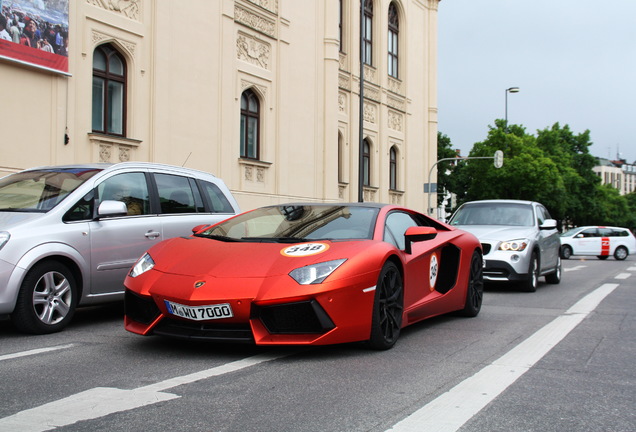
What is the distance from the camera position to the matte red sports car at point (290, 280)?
16.9 feet

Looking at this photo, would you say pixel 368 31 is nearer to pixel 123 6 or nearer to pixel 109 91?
pixel 123 6

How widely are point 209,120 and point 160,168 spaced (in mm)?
13213

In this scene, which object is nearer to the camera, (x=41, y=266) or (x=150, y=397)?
(x=150, y=397)

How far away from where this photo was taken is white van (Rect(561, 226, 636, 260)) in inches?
1334

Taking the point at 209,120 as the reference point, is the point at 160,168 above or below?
below

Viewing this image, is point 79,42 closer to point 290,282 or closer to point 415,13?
point 290,282

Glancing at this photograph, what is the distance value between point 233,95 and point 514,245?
1264cm

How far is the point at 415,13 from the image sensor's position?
37.6 meters

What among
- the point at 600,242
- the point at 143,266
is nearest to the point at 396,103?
the point at 600,242

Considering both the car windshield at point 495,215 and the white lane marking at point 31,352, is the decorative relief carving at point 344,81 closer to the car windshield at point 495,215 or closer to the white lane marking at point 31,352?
the car windshield at point 495,215

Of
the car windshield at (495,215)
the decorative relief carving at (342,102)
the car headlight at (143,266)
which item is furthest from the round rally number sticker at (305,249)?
the decorative relief carving at (342,102)

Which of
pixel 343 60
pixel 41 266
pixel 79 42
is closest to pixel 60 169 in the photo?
pixel 41 266

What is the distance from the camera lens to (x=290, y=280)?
5203 millimetres

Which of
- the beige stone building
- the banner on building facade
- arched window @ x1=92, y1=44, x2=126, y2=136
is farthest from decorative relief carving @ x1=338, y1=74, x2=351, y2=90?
the banner on building facade
